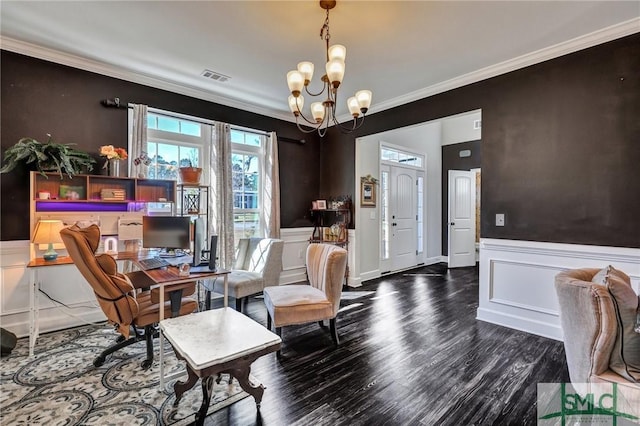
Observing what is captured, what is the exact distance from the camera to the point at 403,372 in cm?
235

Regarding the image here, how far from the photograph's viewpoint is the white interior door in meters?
6.28

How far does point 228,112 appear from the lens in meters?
4.39

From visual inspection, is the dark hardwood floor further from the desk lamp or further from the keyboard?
the desk lamp

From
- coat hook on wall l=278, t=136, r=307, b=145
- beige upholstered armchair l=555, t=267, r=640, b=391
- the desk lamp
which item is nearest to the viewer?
beige upholstered armchair l=555, t=267, r=640, b=391

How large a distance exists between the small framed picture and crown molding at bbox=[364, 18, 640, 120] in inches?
56.0

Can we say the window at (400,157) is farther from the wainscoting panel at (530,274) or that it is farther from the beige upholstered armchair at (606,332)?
the beige upholstered armchair at (606,332)

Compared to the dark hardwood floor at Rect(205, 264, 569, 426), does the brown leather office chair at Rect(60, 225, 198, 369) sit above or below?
above

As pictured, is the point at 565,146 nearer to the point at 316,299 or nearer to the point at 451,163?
the point at 316,299

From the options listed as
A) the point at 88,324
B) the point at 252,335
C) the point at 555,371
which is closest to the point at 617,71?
the point at 555,371

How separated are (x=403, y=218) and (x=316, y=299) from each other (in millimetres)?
3936

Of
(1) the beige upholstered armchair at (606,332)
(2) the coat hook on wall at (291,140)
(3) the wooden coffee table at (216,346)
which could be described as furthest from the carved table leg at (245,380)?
(2) the coat hook on wall at (291,140)

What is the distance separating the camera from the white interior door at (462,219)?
20.6 ft

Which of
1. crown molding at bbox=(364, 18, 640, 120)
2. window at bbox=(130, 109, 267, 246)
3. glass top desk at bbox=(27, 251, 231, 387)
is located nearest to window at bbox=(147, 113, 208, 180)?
window at bbox=(130, 109, 267, 246)

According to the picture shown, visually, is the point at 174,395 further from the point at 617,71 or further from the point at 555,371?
the point at 617,71
